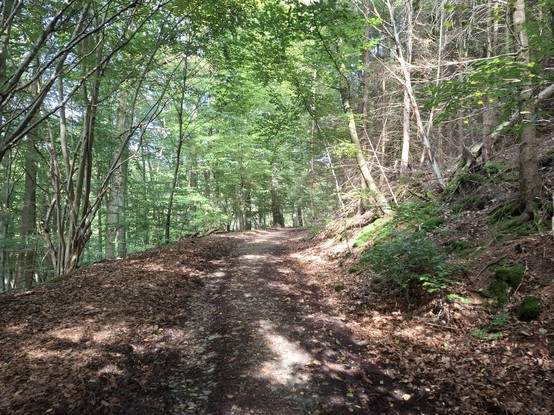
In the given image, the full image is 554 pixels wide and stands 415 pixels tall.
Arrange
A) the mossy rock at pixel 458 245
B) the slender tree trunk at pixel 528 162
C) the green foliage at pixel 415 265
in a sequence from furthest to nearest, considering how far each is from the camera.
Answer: the mossy rock at pixel 458 245, the slender tree trunk at pixel 528 162, the green foliage at pixel 415 265

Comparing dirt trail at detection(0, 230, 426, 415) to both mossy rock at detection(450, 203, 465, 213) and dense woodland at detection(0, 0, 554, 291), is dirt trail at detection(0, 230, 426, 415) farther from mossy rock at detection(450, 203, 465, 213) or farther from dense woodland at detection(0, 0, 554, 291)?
mossy rock at detection(450, 203, 465, 213)

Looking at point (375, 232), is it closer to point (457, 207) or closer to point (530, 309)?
point (457, 207)

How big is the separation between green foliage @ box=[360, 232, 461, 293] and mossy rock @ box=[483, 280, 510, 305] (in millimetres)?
509

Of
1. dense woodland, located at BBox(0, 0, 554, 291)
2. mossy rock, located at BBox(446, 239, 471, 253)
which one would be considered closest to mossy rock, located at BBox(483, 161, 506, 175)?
dense woodland, located at BBox(0, 0, 554, 291)

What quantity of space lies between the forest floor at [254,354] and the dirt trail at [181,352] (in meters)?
0.02

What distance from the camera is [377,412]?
3471mm

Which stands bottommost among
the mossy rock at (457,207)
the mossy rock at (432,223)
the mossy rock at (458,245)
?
the mossy rock at (458,245)

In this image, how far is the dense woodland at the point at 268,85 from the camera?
462 cm

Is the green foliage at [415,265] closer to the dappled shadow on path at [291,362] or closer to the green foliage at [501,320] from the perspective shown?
the green foliage at [501,320]

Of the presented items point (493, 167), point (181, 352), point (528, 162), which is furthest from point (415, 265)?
point (181, 352)

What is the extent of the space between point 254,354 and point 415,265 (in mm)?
3254

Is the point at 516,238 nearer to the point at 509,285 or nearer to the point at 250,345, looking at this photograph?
the point at 509,285

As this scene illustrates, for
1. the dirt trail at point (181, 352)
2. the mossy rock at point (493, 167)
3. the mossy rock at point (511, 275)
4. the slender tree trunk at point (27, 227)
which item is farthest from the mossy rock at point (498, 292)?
the slender tree trunk at point (27, 227)

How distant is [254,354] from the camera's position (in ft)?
15.0
